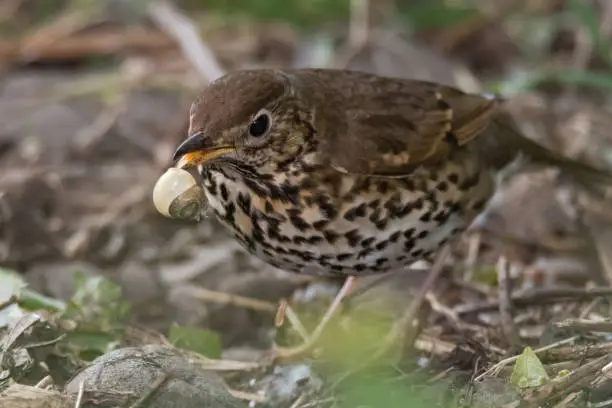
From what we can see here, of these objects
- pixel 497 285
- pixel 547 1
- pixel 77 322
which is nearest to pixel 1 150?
pixel 77 322

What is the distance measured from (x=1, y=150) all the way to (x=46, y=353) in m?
2.36

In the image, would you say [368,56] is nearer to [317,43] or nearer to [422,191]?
[317,43]

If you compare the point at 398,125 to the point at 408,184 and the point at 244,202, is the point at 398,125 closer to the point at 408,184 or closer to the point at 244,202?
the point at 408,184

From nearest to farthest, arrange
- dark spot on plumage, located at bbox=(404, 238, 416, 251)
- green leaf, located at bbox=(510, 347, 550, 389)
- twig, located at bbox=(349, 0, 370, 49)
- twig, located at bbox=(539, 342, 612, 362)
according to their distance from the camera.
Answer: green leaf, located at bbox=(510, 347, 550, 389) < twig, located at bbox=(539, 342, 612, 362) < dark spot on plumage, located at bbox=(404, 238, 416, 251) < twig, located at bbox=(349, 0, 370, 49)

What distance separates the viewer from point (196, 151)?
103 inches

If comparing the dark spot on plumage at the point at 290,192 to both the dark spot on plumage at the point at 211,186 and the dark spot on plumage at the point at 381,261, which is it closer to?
the dark spot on plumage at the point at 211,186

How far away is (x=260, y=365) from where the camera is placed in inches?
127

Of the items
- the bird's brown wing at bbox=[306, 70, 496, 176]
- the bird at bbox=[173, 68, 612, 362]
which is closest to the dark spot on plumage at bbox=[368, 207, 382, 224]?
the bird at bbox=[173, 68, 612, 362]

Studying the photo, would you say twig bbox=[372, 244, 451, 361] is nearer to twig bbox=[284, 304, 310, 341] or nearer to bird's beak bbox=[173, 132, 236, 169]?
twig bbox=[284, 304, 310, 341]

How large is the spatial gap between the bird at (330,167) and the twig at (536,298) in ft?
0.95

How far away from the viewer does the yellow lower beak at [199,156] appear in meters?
2.62

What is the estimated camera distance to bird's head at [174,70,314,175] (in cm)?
261

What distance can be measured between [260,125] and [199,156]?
0.21 metres

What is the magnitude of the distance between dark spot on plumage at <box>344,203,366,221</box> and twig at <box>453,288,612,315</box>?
714mm
